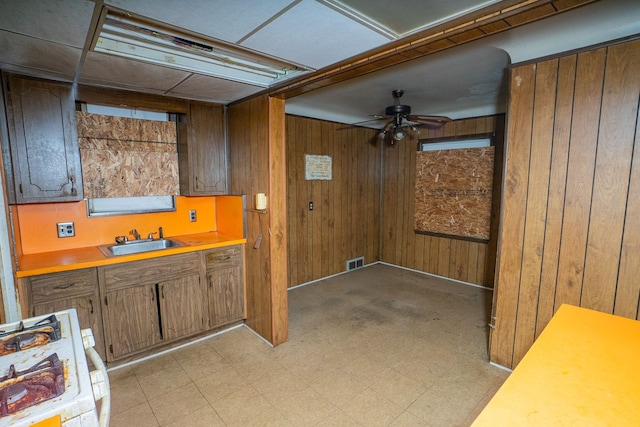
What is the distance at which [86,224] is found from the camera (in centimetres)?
276

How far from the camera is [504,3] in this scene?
1.35 m

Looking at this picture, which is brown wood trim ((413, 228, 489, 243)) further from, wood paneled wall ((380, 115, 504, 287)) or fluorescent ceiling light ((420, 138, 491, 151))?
fluorescent ceiling light ((420, 138, 491, 151))

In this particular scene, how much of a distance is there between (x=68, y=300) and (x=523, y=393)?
2.76 meters

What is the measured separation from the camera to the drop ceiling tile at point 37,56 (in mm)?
1671

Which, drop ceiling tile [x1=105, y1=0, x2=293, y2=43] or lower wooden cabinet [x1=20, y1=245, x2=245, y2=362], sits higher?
drop ceiling tile [x1=105, y1=0, x2=293, y2=43]

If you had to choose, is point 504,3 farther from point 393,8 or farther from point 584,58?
point 584,58

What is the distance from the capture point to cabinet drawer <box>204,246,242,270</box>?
2.91 meters

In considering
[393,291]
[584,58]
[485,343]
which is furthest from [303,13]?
[393,291]

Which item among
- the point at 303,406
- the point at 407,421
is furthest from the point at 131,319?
the point at 407,421

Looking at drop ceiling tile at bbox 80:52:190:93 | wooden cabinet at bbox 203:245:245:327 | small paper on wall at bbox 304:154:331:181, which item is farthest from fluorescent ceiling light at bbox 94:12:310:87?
small paper on wall at bbox 304:154:331:181

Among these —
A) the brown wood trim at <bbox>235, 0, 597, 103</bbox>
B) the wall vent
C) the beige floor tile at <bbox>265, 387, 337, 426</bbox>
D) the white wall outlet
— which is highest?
the brown wood trim at <bbox>235, 0, 597, 103</bbox>

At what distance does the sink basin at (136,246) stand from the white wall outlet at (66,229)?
0.25 m

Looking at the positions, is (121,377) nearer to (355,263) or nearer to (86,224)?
(86,224)

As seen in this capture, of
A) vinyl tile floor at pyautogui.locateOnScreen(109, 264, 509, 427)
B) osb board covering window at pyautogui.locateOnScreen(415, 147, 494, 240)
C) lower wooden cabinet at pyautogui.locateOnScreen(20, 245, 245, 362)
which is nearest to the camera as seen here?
vinyl tile floor at pyautogui.locateOnScreen(109, 264, 509, 427)
